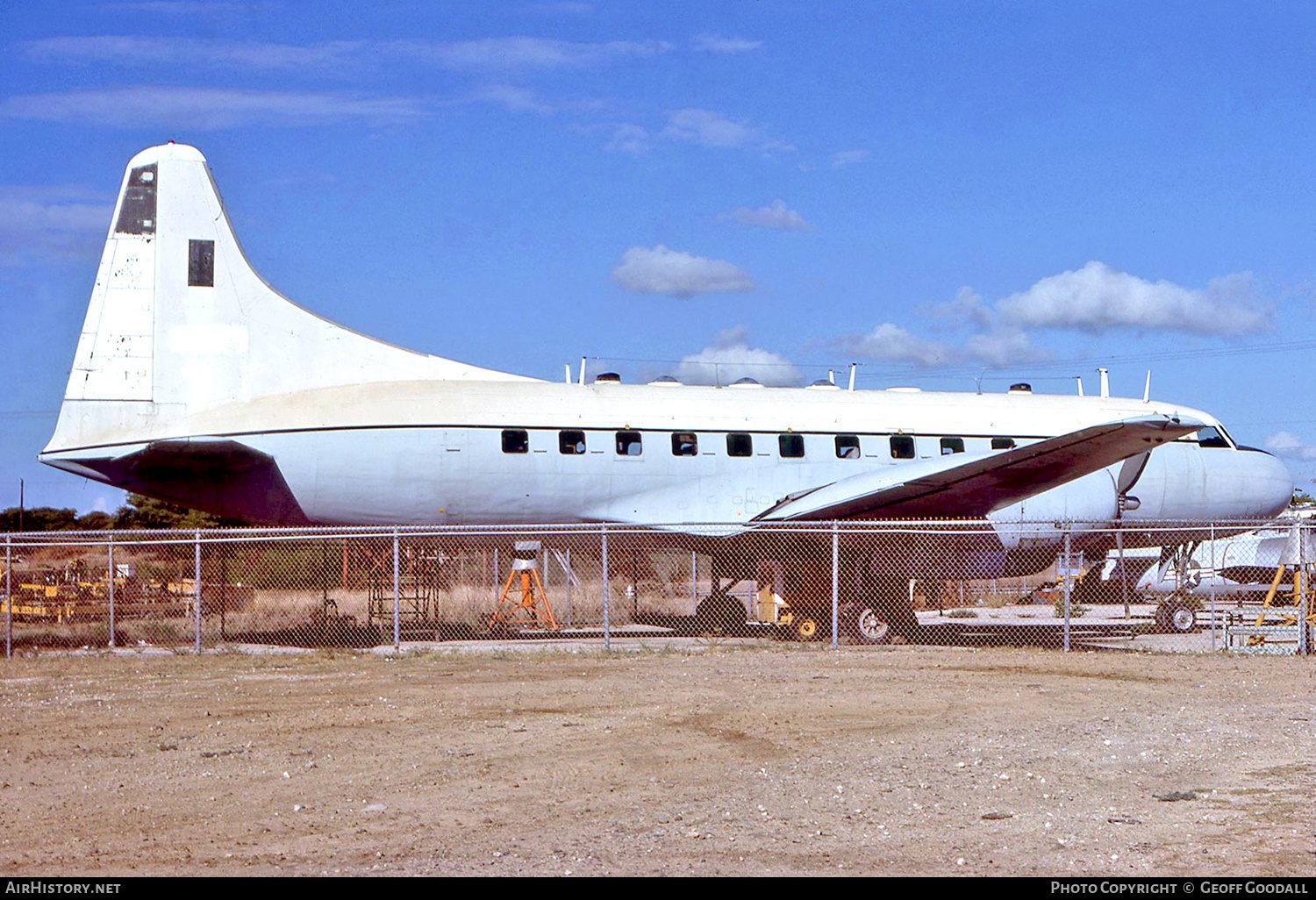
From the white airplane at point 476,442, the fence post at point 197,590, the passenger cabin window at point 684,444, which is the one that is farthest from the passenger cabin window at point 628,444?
the fence post at point 197,590

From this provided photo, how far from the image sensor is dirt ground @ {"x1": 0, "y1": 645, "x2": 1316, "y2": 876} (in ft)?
21.4

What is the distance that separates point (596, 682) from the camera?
14.3 meters

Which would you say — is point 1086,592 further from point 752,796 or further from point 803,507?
point 752,796

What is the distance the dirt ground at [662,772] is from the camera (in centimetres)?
654

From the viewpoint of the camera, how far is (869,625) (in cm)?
2002

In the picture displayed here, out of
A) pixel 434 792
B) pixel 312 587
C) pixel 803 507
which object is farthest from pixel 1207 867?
pixel 312 587

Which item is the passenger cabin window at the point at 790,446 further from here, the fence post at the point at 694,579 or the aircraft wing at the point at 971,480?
the fence post at the point at 694,579

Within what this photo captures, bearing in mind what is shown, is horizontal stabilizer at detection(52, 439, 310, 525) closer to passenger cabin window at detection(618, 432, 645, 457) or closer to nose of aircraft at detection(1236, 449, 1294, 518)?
passenger cabin window at detection(618, 432, 645, 457)

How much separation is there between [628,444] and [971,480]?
5.32m

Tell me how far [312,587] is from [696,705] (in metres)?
14.3

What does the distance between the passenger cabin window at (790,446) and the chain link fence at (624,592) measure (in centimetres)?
154

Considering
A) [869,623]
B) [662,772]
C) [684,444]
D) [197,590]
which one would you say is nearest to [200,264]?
[197,590]

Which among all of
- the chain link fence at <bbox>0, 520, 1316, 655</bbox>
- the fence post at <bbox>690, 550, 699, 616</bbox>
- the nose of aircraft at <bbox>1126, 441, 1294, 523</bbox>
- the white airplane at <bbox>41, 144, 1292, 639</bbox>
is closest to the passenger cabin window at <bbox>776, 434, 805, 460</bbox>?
the white airplane at <bbox>41, 144, 1292, 639</bbox>

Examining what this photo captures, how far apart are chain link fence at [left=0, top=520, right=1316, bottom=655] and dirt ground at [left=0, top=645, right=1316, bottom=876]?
10.5 feet
